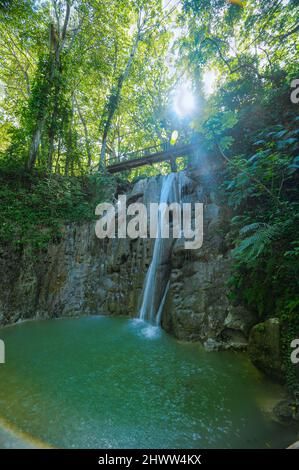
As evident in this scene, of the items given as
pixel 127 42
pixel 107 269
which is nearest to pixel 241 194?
pixel 107 269

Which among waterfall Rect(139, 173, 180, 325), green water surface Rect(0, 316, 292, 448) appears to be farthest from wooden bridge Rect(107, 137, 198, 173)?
green water surface Rect(0, 316, 292, 448)

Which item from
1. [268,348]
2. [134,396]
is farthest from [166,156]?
[134,396]

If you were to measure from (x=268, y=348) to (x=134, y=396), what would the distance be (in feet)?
7.18

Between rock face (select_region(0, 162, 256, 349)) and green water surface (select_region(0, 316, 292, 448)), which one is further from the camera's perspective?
rock face (select_region(0, 162, 256, 349))

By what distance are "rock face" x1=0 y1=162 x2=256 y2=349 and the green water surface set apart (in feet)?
2.43

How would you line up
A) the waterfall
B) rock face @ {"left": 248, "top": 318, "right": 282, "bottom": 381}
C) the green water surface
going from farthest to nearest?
the waterfall
rock face @ {"left": 248, "top": 318, "right": 282, "bottom": 381}
the green water surface

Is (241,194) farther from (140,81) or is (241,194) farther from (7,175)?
(140,81)

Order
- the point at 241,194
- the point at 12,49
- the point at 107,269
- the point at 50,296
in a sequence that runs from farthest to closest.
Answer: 1. the point at 12,49
2. the point at 107,269
3. the point at 50,296
4. the point at 241,194

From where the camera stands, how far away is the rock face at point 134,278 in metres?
5.42

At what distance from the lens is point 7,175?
9367mm

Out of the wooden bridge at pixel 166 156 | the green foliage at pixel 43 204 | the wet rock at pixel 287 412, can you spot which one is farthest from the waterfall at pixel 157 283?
the wooden bridge at pixel 166 156

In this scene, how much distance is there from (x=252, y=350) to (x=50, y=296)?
7.14 m

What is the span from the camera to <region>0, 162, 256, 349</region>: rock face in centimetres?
542

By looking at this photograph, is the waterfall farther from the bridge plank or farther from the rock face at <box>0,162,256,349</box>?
the bridge plank
